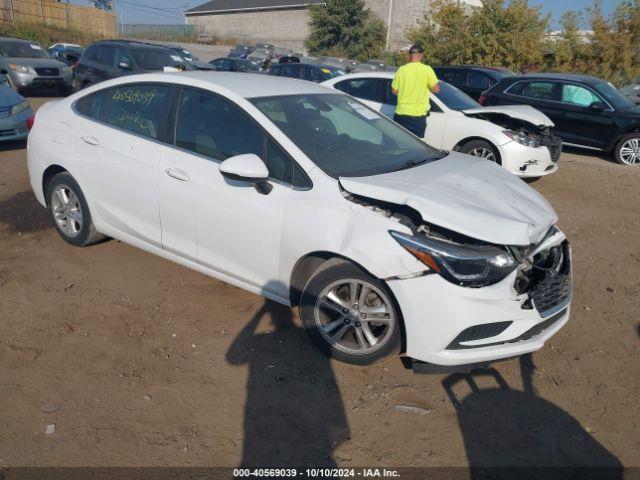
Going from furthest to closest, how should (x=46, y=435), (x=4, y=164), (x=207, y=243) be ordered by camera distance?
1. (x=4, y=164)
2. (x=207, y=243)
3. (x=46, y=435)

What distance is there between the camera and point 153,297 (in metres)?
4.07

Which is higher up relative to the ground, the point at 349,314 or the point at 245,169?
the point at 245,169

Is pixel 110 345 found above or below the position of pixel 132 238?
below

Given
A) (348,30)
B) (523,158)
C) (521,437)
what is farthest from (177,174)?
(348,30)

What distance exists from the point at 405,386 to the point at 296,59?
28.0 metres

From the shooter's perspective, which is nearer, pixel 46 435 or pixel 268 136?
pixel 46 435

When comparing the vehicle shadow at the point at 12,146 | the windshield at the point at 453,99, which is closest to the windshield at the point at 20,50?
the vehicle shadow at the point at 12,146

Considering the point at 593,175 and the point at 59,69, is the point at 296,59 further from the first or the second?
the point at 593,175

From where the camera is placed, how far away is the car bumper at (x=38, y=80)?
45.9 feet

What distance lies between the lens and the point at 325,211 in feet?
10.2

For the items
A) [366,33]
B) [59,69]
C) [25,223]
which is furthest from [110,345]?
[366,33]

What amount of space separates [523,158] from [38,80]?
13116 mm

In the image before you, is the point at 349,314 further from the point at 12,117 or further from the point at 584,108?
the point at 584,108

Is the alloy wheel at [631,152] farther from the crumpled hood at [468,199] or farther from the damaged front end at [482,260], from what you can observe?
the damaged front end at [482,260]
